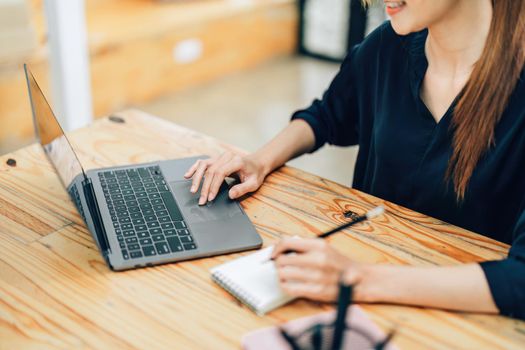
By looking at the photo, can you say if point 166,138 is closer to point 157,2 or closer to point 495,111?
point 495,111

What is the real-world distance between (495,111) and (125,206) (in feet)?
2.08

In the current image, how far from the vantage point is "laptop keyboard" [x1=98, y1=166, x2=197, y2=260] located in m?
0.89

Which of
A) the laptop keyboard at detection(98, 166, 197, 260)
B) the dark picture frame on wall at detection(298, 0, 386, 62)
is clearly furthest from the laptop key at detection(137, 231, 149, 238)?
the dark picture frame on wall at detection(298, 0, 386, 62)

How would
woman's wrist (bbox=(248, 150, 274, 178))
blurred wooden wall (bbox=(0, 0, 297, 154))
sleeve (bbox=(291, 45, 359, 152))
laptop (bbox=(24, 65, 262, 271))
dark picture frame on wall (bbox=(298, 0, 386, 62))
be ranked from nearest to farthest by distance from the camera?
laptop (bbox=(24, 65, 262, 271)) < woman's wrist (bbox=(248, 150, 274, 178)) < sleeve (bbox=(291, 45, 359, 152)) < blurred wooden wall (bbox=(0, 0, 297, 154)) < dark picture frame on wall (bbox=(298, 0, 386, 62))

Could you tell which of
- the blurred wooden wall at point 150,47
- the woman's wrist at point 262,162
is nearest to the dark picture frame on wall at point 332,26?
the blurred wooden wall at point 150,47

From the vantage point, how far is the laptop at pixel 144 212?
0.88m

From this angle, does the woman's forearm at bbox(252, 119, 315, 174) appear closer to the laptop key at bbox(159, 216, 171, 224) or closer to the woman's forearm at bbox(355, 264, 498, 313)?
the laptop key at bbox(159, 216, 171, 224)

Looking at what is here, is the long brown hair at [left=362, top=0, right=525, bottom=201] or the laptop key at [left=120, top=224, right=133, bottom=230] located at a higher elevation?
the long brown hair at [left=362, top=0, right=525, bottom=201]

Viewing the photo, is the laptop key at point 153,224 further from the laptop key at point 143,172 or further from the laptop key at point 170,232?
the laptop key at point 143,172

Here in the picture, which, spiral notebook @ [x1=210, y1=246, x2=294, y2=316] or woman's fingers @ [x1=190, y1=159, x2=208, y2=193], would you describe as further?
woman's fingers @ [x1=190, y1=159, x2=208, y2=193]

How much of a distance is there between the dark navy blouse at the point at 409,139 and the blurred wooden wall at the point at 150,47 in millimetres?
1685

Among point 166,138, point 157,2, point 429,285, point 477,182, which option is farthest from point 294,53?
point 429,285

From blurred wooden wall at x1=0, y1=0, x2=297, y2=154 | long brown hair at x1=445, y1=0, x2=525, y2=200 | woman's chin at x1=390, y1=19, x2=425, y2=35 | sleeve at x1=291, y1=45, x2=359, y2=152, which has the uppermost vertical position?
woman's chin at x1=390, y1=19, x2=425, y2=35

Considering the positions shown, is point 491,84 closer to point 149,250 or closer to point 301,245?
point 301,245
